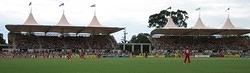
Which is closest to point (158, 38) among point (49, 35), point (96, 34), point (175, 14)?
point (96, 34)

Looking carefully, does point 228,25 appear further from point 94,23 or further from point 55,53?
point 55,53

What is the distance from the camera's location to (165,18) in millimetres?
118938

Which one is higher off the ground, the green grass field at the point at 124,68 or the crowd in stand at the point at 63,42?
the crowd in stand at the point at 63,42

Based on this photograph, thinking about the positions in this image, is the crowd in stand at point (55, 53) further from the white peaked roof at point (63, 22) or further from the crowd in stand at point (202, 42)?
the crowd in stand at point (202, 42)

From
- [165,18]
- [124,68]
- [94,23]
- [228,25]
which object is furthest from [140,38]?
[124,68]

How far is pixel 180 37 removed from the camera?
94.6m

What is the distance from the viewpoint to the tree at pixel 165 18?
119438 mm

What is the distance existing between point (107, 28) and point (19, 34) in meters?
14.8

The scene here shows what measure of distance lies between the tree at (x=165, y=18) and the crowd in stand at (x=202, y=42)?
24928mm

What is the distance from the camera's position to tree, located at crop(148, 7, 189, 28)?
119438mm

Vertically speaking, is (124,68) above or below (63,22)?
below

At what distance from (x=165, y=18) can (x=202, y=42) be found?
88.5ft

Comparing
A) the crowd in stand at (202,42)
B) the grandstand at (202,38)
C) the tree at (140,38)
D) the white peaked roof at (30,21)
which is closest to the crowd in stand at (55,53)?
the white peaked roof at (30,21)

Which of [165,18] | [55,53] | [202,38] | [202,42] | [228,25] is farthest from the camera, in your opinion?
[165,18]
